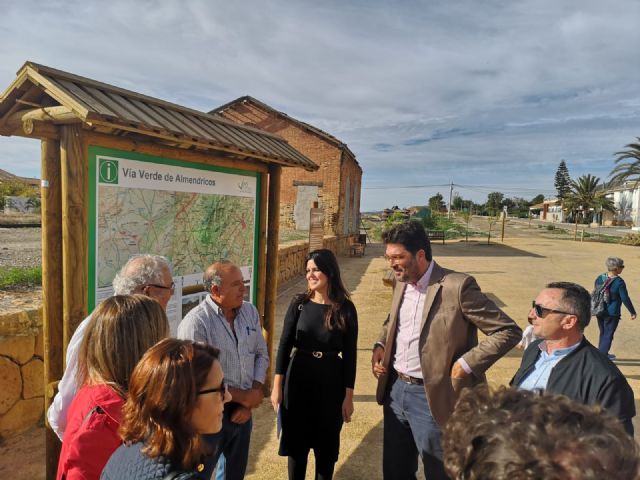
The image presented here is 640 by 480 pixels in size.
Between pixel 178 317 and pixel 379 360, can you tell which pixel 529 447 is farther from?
pixel 178 317

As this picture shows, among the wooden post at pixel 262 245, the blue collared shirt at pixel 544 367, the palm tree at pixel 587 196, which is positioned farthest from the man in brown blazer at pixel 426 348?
the palm tree at pixel 587 196

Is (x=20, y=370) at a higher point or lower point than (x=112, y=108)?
lower

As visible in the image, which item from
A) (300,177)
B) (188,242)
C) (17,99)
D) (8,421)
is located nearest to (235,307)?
(188,242)

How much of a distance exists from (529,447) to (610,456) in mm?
143

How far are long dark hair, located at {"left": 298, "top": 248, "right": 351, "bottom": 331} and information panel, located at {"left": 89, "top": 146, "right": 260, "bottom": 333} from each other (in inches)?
41.3

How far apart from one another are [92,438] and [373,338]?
6.03 meters

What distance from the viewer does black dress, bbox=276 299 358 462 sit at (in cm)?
279

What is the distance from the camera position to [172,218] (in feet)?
10.4

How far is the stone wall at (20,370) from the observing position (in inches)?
135

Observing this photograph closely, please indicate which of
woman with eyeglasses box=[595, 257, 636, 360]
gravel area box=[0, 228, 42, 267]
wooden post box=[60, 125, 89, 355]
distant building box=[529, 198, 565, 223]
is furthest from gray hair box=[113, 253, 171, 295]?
distant building box=[529, 198, 565, 223]

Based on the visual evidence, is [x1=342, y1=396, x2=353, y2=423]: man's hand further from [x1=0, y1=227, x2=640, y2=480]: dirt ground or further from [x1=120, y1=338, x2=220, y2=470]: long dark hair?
[x1=120, y1=338, x2=220, y2=470]: long dark hair

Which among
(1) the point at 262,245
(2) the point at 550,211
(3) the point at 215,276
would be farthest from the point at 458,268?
(2) the point at 550,211

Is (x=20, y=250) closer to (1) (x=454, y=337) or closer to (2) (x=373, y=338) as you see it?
(2) (x=373, y=338)

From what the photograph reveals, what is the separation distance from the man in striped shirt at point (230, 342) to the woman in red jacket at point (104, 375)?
2.36ft
